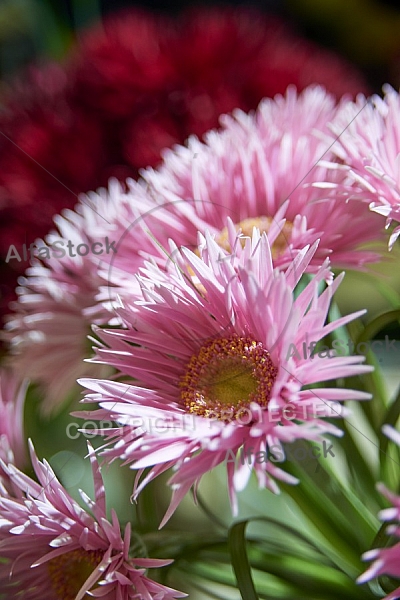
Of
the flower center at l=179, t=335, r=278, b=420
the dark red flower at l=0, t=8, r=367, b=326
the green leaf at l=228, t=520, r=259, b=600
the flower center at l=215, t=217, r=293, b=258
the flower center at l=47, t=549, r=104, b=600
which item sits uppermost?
the dark red flower at l=0, t=8, r=367, b=326

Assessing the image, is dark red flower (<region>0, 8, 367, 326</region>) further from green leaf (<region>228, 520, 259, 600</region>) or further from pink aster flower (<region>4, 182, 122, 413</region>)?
green leaf (<region>228, 520, 259, 600</region>)

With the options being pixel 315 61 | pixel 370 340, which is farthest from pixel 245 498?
pixel 315 61

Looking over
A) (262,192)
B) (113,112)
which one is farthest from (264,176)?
(113,112)

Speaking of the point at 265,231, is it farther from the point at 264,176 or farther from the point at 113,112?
the point at 113,112

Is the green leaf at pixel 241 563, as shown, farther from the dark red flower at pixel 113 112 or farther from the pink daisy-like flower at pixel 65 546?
the dark red flower at pixel 113 112

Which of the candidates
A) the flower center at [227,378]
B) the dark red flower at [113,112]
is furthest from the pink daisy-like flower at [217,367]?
the dark red flower at [113,112]

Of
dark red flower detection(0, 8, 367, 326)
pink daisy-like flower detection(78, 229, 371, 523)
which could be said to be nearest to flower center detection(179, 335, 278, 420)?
pink daisy-like flower detection(78, 229, 371, 523)
